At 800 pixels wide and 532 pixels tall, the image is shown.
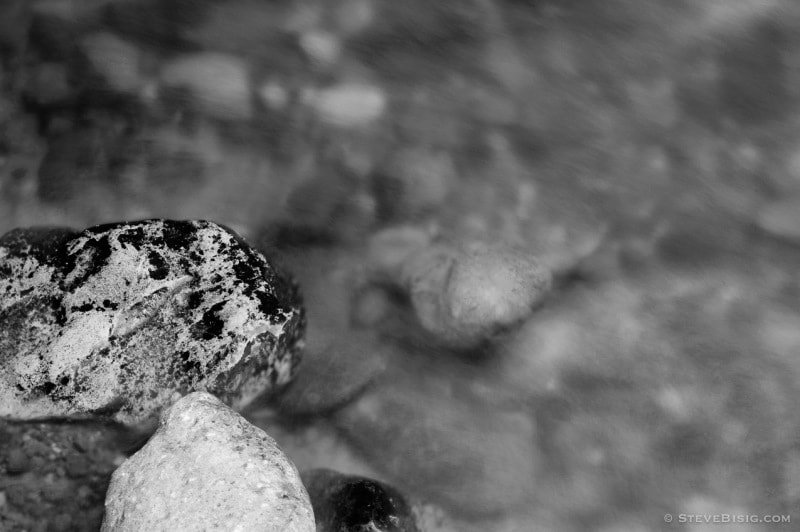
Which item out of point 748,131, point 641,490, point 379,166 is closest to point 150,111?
point 379,166

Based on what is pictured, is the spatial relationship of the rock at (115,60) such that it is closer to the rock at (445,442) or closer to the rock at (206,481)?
the rock at (206,481)

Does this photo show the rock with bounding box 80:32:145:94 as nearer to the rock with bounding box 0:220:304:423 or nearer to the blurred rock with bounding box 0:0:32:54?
the blurred rock with bounding box 0:0:32:54

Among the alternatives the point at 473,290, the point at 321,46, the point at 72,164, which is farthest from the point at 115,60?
the point at 473,290

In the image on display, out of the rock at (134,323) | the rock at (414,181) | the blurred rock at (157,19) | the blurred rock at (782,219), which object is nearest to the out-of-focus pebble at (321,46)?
the blurred rock at (157,19)

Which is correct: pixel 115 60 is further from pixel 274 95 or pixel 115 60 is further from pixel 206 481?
pixel 206 481

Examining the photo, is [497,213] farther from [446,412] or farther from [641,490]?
[641,490]

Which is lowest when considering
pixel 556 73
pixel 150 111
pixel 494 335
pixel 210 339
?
pixel 494 335
